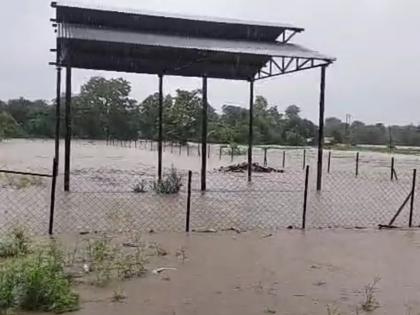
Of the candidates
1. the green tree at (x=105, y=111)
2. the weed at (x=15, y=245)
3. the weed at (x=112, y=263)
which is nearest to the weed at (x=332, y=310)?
the weed at (x=112, y=263)

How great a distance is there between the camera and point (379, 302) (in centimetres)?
645

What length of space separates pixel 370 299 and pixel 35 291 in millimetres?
3377

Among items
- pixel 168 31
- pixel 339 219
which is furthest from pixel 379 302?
pixel 168 31

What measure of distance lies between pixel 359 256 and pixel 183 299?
3.56 metres

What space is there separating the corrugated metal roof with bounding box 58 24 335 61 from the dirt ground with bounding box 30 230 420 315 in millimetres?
9046

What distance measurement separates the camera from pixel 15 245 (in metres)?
8.03

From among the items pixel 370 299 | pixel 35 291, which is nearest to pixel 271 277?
pixel 370 299

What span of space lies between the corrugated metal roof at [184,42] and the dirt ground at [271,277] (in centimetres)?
905

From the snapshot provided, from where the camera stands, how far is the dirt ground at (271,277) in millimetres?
Answer: 6117

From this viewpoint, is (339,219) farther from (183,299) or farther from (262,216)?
(183,299)

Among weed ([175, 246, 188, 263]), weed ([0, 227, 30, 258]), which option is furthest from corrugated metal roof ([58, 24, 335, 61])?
weed ([175, 246, 188, 263])

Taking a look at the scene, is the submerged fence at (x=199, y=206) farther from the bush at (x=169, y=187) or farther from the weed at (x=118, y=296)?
the weed at (x=118, y=296)

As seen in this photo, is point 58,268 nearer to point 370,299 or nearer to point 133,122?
point 370,299

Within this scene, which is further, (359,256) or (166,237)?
(166,237)
